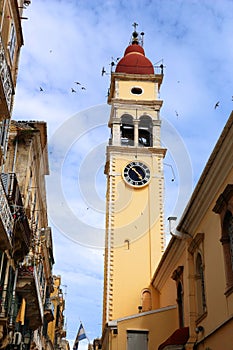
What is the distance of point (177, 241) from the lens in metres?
22.7

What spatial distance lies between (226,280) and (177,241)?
7.18m

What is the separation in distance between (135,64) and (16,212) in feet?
89.6

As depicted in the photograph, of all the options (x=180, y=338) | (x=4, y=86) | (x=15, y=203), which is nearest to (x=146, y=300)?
(x=180, y=338)

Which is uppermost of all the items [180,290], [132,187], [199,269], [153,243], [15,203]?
[132,187]

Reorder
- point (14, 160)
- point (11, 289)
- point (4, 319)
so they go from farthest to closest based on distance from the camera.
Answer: point (14, 160) → point (11, 289) → point (4, 319)

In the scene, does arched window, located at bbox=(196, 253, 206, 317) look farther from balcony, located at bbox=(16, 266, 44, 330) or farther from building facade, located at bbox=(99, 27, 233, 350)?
balcony, located at bbox=(16, 266, 44, 330)

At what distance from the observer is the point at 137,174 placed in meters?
35.3

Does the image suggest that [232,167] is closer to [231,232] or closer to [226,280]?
[231,232]

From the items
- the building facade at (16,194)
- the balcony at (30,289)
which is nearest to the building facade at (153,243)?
the balcony at (30,289)

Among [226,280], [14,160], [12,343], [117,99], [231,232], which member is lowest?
[12,343]

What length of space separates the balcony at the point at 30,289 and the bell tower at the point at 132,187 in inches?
369

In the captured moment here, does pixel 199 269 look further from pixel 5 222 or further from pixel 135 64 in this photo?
pixel 135 64

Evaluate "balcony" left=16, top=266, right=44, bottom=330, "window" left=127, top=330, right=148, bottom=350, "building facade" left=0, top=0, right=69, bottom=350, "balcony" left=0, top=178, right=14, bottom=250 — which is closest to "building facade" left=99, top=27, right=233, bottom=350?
"window" left=127, top=330, right=148, bottom=350

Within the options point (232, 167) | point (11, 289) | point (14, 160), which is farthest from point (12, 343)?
point (232, 167)
